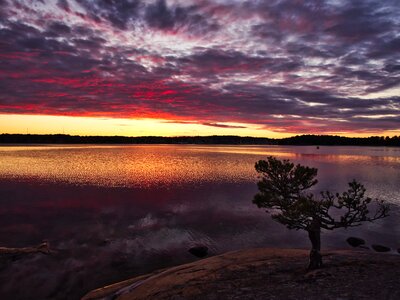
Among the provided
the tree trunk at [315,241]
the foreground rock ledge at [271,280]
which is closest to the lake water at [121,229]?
the foreground rock ledge at [271,280]

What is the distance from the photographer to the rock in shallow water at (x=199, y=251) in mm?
21656

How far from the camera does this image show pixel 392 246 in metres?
23.3

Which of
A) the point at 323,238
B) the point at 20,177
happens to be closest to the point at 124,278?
the point at 323,238

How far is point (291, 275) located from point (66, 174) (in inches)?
2330

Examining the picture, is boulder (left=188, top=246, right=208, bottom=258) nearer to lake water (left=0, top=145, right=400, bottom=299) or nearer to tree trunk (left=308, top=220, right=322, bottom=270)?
lake water (left=0, top=145, right=400, bottom=299)

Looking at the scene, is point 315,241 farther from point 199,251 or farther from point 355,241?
point 355,241

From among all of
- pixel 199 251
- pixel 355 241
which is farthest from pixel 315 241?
pixel 355 241

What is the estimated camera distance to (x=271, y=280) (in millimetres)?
13688

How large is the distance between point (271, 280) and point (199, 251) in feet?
29.3

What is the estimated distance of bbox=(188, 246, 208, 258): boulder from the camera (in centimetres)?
2166

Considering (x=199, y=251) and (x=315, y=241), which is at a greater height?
(x=315, y=241)

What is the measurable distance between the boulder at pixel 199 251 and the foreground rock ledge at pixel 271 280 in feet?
11.1

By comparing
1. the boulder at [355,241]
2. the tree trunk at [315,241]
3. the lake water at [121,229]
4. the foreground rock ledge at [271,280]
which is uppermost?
the tree trunk at [315,241]

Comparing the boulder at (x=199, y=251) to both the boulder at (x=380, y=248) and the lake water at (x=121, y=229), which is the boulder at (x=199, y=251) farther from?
the boulder at (x=380, y=248)
